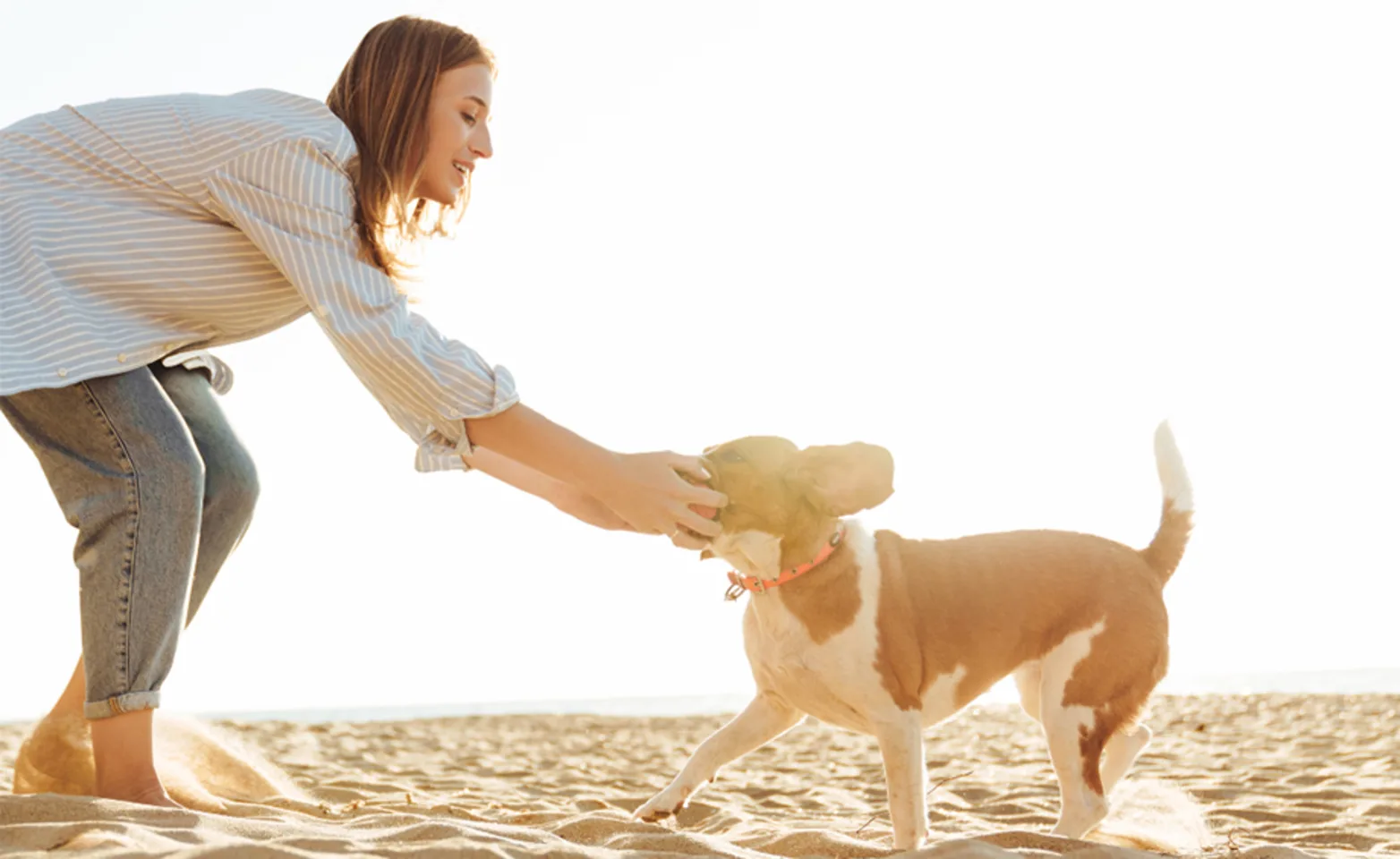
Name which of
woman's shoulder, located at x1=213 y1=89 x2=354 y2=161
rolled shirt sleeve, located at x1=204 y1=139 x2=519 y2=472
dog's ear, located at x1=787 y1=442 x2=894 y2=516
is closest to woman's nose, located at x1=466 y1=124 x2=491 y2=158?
woman's shoulder, located at x1=213 y1=89 x2=354 y2=161

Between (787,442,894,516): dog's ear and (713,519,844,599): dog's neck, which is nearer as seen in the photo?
(787,442,894,516): dog's ear

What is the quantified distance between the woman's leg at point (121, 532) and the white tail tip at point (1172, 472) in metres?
3.30

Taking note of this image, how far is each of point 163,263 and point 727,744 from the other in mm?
2300

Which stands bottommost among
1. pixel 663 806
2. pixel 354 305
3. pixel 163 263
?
pixel 663 806

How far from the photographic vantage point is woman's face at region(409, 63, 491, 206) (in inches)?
127

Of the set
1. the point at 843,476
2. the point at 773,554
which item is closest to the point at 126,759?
the point at 773,554

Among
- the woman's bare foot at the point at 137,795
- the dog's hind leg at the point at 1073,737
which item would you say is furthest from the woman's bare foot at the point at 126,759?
the dog's hind leg at the point at 1073,737

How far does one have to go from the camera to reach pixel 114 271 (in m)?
3.15

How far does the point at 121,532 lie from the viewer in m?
3.19

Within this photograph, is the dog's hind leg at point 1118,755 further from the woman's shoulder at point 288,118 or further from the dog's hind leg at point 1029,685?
the woman's shoulder at point 288,118

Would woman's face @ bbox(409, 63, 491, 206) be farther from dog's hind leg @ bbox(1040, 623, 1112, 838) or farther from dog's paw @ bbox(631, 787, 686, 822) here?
dog's hind leg @ bbox(1040, 623, 1112, 838)

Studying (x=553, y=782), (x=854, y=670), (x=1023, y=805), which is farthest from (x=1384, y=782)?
(x=553, y=782)

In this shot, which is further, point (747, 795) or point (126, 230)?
point (747, 795)

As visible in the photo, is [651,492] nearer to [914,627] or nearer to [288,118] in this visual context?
[288,118]
